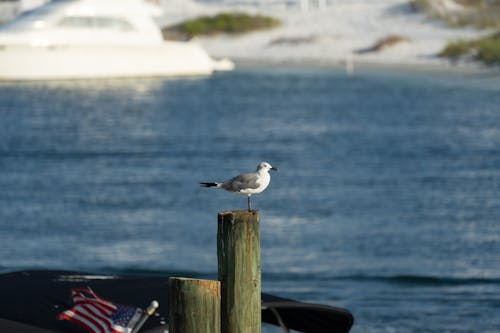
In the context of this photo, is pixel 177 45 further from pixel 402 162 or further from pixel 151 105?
pixel 402 162

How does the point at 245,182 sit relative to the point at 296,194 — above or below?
below

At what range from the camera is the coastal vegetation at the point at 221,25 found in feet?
310

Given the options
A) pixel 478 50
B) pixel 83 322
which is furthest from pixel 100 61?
pixel 83 322

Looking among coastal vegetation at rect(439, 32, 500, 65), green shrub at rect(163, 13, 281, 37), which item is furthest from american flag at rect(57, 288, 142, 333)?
green shrub at rect(163, 13, 281, 37)

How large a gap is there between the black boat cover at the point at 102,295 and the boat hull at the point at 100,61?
65164 millimetres

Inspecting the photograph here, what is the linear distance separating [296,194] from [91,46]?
5105 cm

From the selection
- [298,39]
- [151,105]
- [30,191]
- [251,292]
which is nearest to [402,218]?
[30,191]

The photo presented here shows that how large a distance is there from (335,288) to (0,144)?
24.9m

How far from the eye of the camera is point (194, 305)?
33.1ft

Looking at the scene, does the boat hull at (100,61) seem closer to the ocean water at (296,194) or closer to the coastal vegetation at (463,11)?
the ocean water at (296,194)

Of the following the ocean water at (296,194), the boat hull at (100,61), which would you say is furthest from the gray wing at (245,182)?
the boat hull at (100,61)

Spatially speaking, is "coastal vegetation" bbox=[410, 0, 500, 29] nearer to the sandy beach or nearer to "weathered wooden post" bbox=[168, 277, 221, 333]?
the sandy beach

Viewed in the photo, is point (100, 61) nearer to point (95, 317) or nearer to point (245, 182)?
point (95, 317)

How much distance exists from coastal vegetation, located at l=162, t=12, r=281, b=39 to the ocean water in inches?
1173
